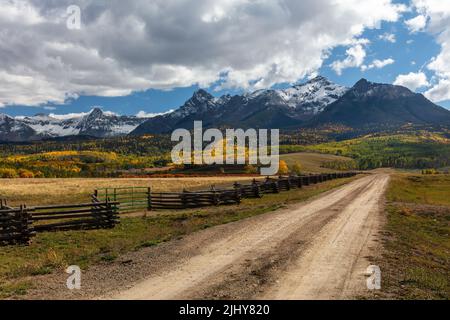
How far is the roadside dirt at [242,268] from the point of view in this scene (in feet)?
35.3

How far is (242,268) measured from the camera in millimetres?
13180

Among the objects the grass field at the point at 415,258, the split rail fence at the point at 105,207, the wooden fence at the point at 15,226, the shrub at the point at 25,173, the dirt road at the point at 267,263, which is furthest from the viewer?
the shrub at the point at 25,173

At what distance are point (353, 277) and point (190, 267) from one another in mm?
5610

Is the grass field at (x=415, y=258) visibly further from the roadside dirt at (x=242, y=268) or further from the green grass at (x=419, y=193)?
the green grass at (x=419, y=193)

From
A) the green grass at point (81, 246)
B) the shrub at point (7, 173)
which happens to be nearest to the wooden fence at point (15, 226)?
the green grass at point (81, 246)

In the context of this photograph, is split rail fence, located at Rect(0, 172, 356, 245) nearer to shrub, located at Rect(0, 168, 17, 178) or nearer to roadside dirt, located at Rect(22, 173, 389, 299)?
roadside dirt, located at Rect(22, 173, 389, 299)

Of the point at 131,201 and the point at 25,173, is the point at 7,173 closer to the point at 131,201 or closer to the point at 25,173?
the point at 25,173

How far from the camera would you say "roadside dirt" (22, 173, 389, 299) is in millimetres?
10758

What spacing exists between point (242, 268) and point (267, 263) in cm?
113

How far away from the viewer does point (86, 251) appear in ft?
59.1

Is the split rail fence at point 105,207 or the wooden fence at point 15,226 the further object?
the split rail fence at point 105,207

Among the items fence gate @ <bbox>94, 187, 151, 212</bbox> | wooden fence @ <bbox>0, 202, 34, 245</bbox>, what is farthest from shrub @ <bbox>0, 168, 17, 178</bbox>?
wooden fence @ <bbox>0, 202, 34, 245</bbox>

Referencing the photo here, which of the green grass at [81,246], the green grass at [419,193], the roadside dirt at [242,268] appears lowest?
the green grass at [419,193]
